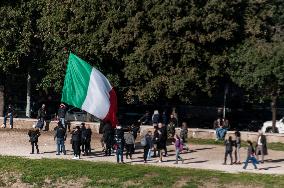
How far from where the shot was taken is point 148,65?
4206 centimetres

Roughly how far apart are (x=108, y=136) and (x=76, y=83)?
A: 144 inches

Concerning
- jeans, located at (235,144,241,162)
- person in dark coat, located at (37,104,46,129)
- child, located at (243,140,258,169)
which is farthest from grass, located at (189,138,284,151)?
person in dark coat, located at (37,104,46,129)

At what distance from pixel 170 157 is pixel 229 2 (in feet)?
42.4

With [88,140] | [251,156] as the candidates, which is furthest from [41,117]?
[251,156]

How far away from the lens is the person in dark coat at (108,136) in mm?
32062

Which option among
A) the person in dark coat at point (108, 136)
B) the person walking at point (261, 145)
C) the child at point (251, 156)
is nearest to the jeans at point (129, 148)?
the person in dark coat at point (108, 136)

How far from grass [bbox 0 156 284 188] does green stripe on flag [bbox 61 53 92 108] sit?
2.96 meters

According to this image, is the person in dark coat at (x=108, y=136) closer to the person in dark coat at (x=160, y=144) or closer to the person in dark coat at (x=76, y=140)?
the person in dark coat at (x=76, y=140)

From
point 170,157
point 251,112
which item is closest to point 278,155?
point 170,157

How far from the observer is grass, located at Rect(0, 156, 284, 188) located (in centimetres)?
2780

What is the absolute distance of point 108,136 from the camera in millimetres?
32312

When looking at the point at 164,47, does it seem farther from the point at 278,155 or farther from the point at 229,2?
the point at 278,155

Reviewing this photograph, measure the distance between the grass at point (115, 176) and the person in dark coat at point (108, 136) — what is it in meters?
2.08

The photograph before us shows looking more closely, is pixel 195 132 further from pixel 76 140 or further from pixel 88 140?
pixel 76 140
